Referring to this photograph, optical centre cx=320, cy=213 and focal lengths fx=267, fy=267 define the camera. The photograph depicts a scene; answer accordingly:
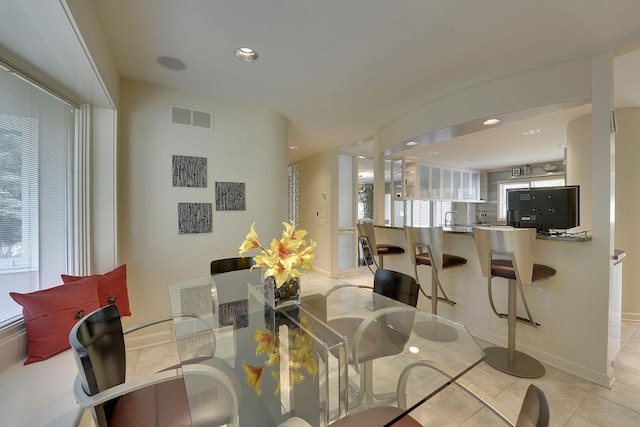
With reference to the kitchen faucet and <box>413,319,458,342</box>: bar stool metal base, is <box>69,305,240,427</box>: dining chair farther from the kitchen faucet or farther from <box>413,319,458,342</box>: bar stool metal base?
the kitchen faucet

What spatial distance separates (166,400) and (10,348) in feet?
3.40

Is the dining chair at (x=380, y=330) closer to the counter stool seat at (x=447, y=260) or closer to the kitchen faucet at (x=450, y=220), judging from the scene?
the counter stool seat at (x=447, y=260)

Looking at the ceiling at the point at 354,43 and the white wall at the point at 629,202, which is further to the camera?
the white wall at the point at 629,202

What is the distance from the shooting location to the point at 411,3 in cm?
159

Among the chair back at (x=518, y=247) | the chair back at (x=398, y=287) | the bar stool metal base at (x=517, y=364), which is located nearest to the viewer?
the chair back at (x=398, y=287)

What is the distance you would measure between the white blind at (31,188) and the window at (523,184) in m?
7.74

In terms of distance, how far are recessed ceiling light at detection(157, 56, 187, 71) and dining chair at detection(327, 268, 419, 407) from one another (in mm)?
2395

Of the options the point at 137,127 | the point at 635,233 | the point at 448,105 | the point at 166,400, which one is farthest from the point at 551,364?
the point at 137,127

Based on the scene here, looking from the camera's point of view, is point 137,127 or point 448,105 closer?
point 137,127

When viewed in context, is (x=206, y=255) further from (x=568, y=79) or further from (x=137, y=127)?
(x=568, y=79)

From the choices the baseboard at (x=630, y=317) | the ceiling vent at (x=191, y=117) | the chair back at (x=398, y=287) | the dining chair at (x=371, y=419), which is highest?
the ceiling vent at (x=191, y=117)

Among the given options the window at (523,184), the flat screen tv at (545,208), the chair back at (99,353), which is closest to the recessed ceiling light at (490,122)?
the flat screen tv at (545,208)

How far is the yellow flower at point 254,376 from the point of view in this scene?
119 centimetres

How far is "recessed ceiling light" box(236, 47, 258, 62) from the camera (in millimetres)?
2051
